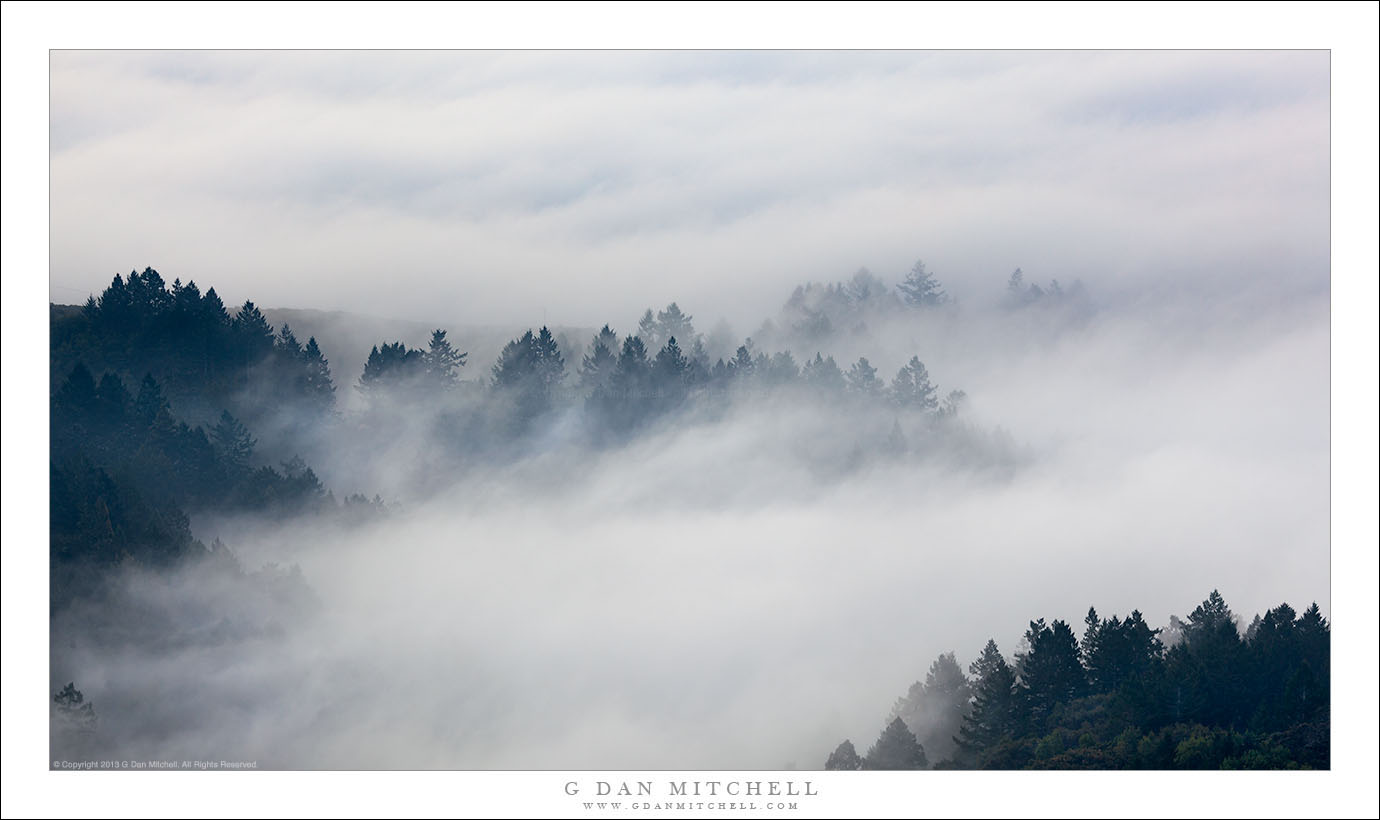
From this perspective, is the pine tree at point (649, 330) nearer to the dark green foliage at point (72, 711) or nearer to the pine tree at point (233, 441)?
the pine tree at point (233, 441)

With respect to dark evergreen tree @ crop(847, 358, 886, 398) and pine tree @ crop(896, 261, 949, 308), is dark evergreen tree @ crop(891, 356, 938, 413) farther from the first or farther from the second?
pine tree @ crop(896, 261, 949, 308)

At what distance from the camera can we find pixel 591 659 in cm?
1105

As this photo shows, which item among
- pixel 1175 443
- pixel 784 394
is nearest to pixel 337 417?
pixel 784 394

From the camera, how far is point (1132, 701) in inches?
438

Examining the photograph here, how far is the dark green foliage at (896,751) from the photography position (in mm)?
10797

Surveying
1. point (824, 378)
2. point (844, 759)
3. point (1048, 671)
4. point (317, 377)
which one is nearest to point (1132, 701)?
point (1048, 671)

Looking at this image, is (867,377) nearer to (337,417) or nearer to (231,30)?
(337,417)

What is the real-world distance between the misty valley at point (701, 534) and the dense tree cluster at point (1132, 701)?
0.03m

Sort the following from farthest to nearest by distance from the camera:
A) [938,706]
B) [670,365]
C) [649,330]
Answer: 1. [670,365]
2. [649,330]
3. [938,706]

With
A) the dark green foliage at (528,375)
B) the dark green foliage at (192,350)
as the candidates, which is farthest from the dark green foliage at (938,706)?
the dark green foliage at (192,350)

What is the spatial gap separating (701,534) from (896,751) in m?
2.90

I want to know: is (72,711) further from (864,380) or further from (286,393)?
(864,380)

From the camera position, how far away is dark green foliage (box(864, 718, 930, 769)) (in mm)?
10797

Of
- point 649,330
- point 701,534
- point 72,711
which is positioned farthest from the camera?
point 649,330
